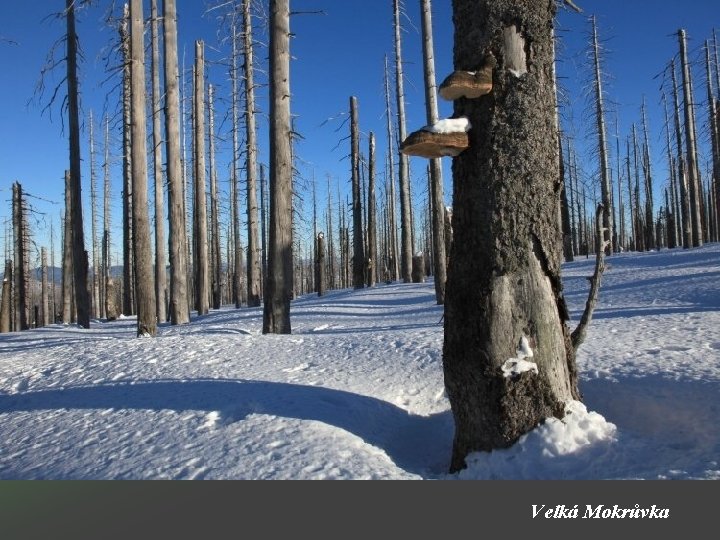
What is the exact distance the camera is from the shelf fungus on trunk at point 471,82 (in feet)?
9.21

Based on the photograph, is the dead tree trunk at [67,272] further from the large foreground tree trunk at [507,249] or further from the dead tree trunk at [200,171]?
the large foreground tree trunk at [507,249]

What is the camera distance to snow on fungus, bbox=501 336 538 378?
2836mm

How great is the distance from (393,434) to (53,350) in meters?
5.32

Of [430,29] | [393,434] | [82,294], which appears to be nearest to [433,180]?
[430,29]

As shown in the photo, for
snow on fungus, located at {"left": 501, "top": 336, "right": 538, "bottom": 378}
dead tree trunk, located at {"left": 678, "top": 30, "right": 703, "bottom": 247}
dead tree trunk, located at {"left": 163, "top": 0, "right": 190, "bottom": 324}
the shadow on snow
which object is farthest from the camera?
dead tree trunk, located at {"left": 678, "top": 30, "right": 703, "bottom": 247}

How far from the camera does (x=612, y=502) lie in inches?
92.5

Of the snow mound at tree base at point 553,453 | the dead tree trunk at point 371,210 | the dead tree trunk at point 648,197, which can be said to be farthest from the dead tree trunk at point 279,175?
the dead tree trunk at point 648,197

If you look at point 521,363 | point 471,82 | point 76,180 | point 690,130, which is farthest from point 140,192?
point 690,130

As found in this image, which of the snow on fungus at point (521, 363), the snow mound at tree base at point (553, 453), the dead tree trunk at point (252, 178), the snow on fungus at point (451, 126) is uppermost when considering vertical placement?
the dead tree trunk at point (252, 178)

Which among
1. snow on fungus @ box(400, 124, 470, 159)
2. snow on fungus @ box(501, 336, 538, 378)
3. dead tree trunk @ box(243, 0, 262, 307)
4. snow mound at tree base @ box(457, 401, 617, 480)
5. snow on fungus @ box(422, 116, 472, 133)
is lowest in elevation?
snow mound at tree base @ box(457, 401, 617, 480)

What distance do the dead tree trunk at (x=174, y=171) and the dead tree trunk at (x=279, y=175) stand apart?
5.46 m

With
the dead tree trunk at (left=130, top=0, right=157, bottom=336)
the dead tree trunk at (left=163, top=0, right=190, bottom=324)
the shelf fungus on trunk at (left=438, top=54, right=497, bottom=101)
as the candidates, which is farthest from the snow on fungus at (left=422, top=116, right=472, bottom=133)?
the dead tree trunk at (left=163, top=0, right=190, bottom=324)

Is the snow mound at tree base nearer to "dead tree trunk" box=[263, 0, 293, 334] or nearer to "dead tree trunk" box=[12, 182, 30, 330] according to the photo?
"dead tree trunk" box=[263, 0, 293, 334]

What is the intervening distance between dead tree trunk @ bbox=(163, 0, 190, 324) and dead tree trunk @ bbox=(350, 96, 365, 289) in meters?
7.70
